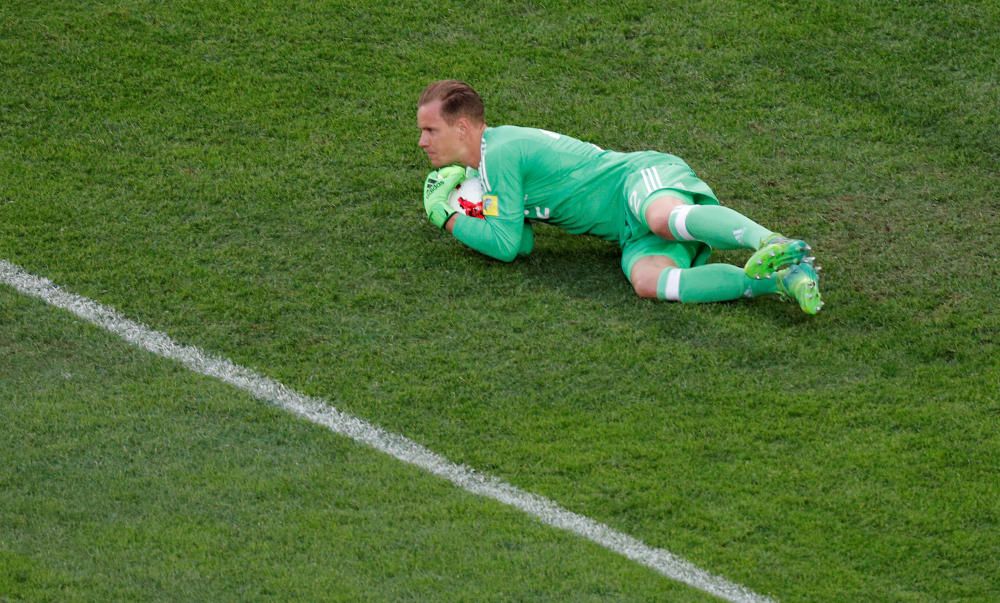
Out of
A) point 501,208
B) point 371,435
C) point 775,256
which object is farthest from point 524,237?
point 371,435

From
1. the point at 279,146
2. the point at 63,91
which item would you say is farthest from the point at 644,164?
the point at 63,91

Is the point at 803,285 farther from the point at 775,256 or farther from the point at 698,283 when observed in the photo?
the point at 698,283

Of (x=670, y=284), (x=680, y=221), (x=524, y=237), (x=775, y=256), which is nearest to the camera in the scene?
(x=775, y=256)

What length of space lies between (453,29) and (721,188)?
2018 mm

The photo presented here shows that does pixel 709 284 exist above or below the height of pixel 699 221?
below

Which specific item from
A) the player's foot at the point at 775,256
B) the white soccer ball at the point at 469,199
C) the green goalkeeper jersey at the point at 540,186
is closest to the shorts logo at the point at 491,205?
the green goalkeeper jersey at the point at 540,186

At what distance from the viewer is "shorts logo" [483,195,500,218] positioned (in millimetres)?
5543

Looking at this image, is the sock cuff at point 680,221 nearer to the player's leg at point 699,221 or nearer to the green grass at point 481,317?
the player's leg at point 699,221

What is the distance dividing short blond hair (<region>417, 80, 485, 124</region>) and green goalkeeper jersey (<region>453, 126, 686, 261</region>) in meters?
0.10

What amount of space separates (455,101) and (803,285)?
1.55 metres

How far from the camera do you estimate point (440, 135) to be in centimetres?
559

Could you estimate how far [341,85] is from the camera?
7023 mm

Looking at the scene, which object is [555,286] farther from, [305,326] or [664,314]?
[305,326]

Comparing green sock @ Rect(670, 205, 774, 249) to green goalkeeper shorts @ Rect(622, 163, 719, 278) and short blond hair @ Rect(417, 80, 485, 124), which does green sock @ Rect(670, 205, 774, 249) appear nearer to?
green goalkeeper shorts @ Rect(622, 163, 719, 278)
